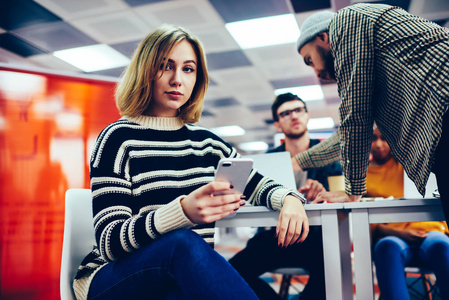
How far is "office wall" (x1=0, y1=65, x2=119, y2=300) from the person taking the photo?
5.47 ft

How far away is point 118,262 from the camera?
796mm

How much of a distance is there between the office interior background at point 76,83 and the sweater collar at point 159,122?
3.25ft

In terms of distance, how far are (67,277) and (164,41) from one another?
0.69 metres

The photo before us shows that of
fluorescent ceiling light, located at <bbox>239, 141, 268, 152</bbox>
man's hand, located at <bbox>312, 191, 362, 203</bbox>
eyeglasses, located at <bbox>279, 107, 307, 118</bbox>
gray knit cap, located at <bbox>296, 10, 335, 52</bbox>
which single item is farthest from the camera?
fluorescent ceiling light, located at <bbox>239, 141, 268, 152</bbox>

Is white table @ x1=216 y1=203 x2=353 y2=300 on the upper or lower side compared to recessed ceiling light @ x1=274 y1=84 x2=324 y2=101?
lower

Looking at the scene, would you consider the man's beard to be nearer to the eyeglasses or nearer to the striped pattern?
the striped pattern

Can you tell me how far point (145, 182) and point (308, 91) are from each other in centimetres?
526

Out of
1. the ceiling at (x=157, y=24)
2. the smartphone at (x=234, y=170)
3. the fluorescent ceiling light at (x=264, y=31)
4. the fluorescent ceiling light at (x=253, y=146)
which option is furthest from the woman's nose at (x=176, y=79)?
the fluorescent ceiling light at (x=253, y=146)

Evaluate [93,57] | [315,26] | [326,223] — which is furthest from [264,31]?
[326,223]

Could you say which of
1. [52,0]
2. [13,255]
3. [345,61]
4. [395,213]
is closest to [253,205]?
[395,213]

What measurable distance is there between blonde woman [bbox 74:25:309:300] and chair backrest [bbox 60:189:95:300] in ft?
0.15

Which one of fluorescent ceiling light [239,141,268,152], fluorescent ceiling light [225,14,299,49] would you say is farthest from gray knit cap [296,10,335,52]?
fluorescent ceiling light [239,141,268,152]

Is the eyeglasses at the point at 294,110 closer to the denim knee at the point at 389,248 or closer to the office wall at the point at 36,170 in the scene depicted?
the denim knee at the point at 389,248

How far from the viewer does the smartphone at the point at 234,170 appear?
0.75m
